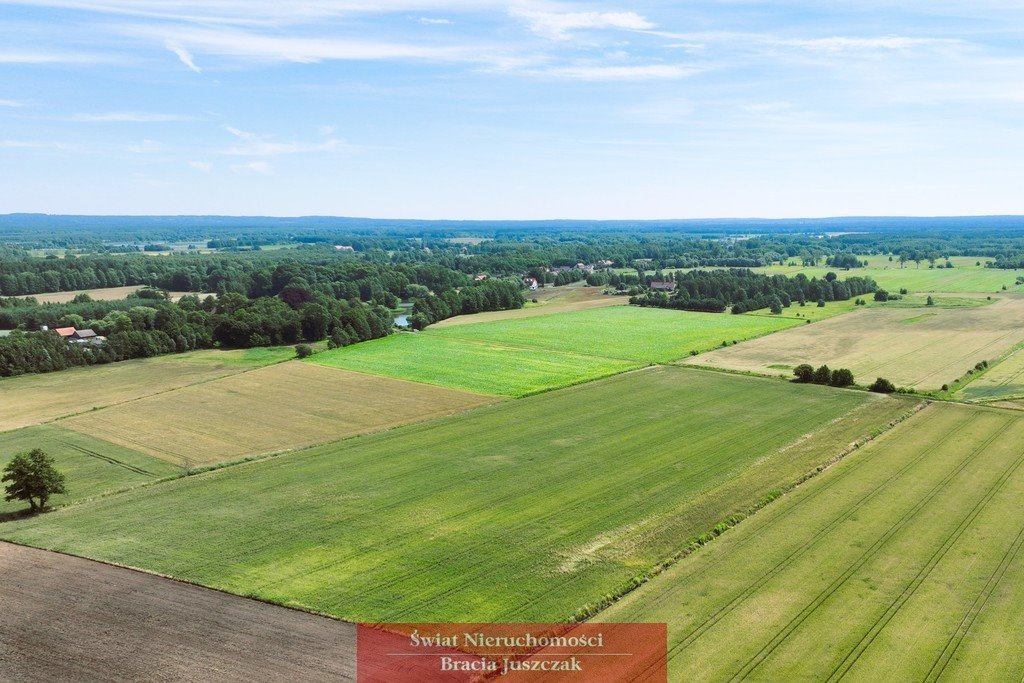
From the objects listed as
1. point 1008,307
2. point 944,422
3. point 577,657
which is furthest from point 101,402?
point 1008,307

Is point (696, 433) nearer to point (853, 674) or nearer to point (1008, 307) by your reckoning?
point (853, 674)

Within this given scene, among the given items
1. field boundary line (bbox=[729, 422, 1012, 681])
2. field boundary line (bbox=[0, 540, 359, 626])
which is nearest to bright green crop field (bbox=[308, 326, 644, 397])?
field boundary line (bbox=[729, 422, 1012, 681])

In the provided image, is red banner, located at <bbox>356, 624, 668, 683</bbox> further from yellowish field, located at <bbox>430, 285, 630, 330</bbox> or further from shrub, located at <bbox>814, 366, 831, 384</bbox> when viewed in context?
yellowish field, located at <bbox>430, 285, 630, 330</bbox>

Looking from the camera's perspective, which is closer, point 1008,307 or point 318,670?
point 318,670

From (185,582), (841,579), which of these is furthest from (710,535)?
(185,582)

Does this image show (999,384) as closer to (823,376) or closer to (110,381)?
(823,376)

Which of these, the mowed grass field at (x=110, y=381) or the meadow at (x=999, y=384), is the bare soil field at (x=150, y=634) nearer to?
the mowed grass field at (x=110, y=381)
